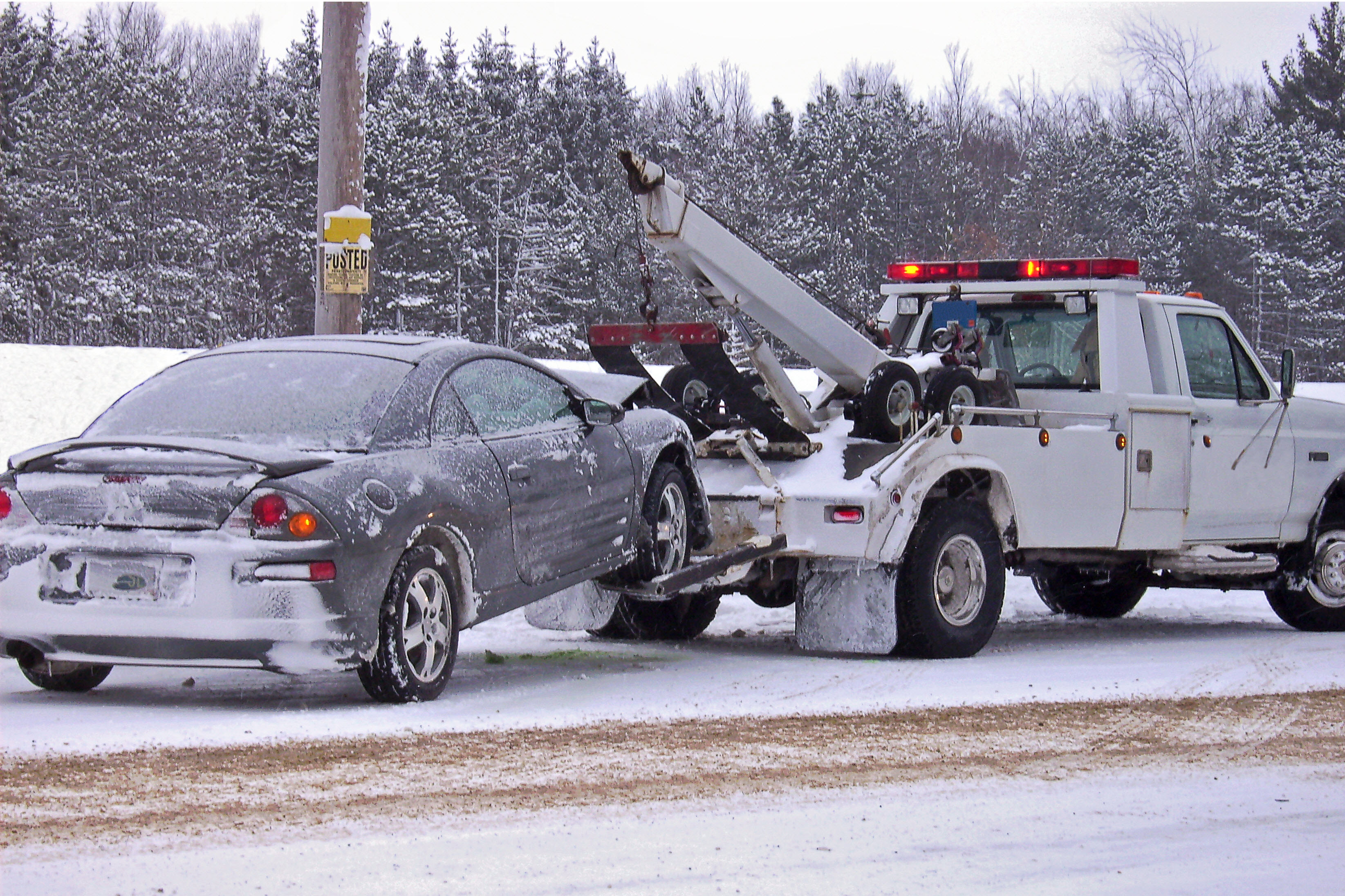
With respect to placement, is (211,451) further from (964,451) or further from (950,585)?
(950,585)

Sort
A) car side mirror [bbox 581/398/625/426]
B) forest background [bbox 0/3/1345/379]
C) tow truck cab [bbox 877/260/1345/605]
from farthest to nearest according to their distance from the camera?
forest background [bbox 0/3/1345/379], tow truck cab [bbox 877/260/1345/605], car side mirror [bbox 581/398/625/426]

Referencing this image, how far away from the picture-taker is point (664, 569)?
8.68 meters

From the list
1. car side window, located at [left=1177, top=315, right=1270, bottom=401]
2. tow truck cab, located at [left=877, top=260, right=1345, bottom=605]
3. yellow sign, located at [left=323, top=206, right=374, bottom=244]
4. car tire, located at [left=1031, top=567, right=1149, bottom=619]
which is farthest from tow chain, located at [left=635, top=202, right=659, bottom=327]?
car tire, located at [left=1031, top=567, right=1149, bottom=619]

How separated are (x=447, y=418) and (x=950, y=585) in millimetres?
3519

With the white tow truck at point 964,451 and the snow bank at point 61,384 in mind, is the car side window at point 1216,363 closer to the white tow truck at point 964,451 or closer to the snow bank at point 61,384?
the white tow truck at point 964,451

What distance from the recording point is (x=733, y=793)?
208 inches

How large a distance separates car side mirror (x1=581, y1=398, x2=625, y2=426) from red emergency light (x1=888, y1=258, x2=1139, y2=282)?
2747mm

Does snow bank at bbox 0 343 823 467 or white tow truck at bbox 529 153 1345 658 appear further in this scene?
snow bank at bbox 0 343 823 467

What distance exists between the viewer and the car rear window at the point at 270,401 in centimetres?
667

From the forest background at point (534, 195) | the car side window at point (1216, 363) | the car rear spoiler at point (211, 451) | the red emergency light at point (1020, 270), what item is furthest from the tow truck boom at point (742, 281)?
the forest background at point (534, 195)

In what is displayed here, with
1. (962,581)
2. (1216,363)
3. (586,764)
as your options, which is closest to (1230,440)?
(1216,363)

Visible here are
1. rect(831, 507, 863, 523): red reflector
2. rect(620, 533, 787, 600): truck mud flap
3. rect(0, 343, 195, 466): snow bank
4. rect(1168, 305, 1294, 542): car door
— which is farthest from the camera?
rect(0, 343, 195, 466): snow bank

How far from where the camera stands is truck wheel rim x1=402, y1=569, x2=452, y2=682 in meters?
6.61

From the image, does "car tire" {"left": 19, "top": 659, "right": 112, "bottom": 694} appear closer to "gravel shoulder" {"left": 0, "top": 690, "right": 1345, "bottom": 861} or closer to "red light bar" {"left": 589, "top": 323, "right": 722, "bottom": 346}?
"gravel shoulder" {"left": 0, "top": 690, "right": 1345, "bottom": 861}
